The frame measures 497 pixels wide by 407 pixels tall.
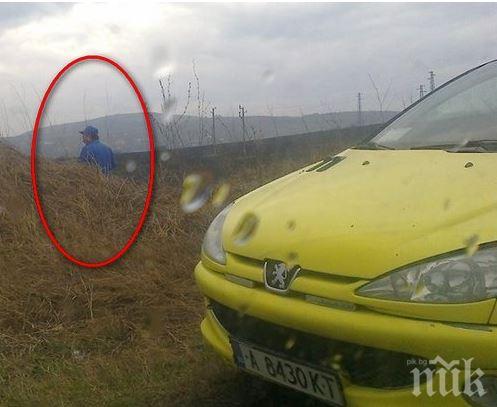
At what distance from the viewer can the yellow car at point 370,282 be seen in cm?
168

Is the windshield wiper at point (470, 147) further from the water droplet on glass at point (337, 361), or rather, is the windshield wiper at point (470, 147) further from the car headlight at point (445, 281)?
the water droplet on glass at point (337, 361)

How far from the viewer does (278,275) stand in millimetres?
2021

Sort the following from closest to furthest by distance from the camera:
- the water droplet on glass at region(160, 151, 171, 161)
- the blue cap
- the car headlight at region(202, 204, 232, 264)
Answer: the car headlight at region(202, 204, 232, 264) → the blue cap → the water droplet on glass at region(160, 151, 171, 161)

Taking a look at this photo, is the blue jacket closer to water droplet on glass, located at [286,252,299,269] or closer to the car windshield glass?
the car windshield glass

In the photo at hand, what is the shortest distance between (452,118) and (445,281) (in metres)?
1.44

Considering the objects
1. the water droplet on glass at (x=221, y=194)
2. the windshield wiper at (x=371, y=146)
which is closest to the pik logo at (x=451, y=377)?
the windshield wiper at (x=371, y=146)

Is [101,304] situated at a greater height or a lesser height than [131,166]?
lesser

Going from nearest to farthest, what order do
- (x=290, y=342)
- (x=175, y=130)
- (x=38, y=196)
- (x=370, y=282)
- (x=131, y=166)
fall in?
(x=370, y=282) < (x=290, y=342) < (x=38, y=196) < (x=175, y=130) < (x=131, y=166)

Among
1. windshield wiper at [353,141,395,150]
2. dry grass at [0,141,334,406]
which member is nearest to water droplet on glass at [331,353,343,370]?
dry grass at [0,141,334,406]

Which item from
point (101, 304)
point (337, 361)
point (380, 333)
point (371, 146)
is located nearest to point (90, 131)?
point (101, 304)

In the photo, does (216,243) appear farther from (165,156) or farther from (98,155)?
(165,156)

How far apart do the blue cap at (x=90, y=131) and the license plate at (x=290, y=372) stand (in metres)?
4.11

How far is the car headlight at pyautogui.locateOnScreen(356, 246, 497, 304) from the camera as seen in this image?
168 centimetres

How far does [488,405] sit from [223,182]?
5.00m
